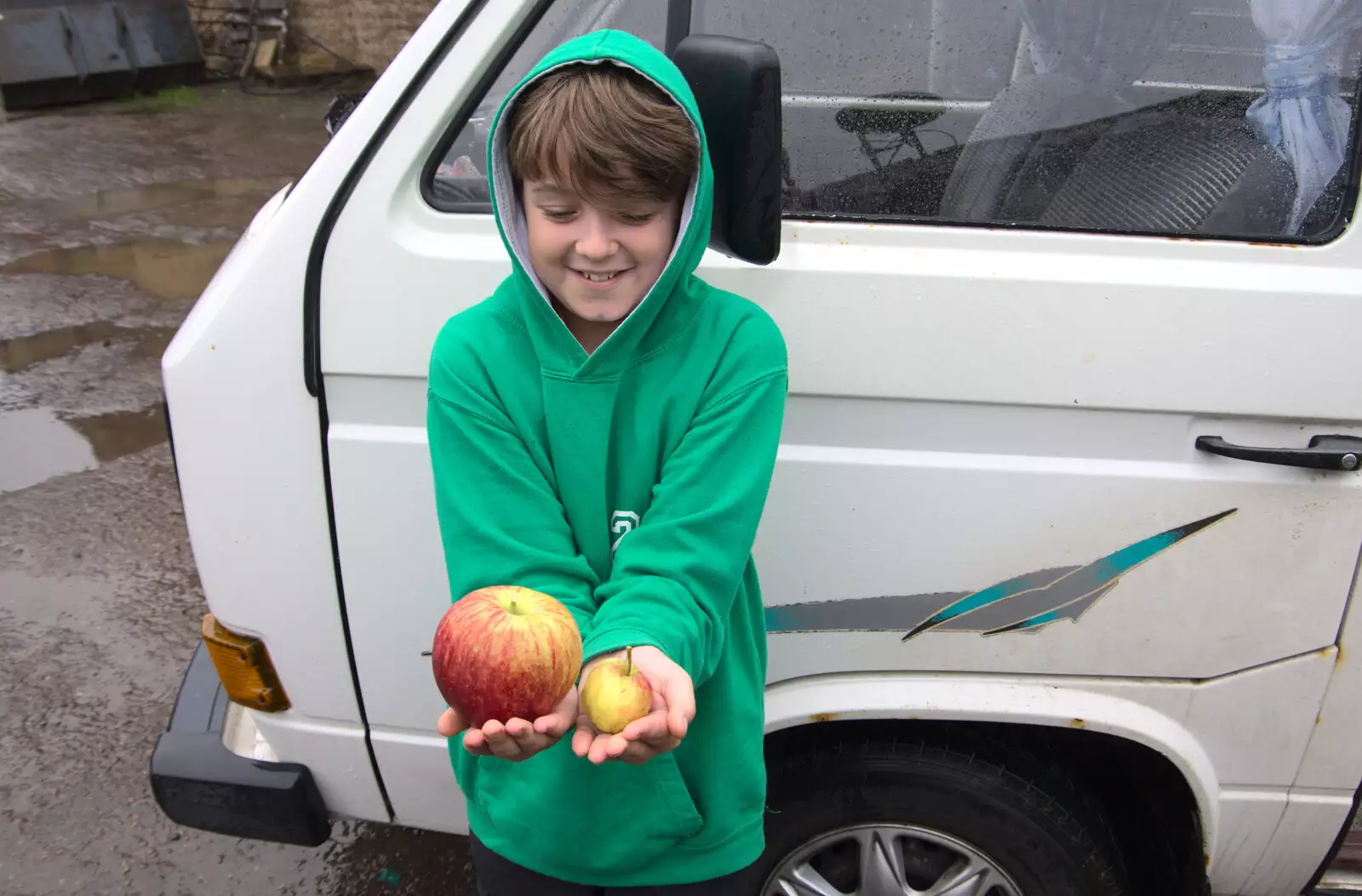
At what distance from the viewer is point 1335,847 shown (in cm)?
204

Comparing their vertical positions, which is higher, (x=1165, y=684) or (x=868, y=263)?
(x=868, y=263)

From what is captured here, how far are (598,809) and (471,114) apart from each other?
1.12m

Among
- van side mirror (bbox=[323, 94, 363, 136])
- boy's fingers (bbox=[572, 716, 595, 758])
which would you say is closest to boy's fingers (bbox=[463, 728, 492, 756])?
boy's fingers (bbox=[572, 716, 595, 758])

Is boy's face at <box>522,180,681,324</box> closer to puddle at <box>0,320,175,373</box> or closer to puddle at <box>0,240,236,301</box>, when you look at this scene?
puddle at <box>0,320,175,373</box>

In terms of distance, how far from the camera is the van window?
1.80 metres


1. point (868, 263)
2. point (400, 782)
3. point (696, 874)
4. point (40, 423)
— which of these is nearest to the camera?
point (696, 874)

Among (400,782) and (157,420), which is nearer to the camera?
(400,782)

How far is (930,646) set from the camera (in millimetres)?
1926

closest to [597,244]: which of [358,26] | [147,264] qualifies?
[147,264]

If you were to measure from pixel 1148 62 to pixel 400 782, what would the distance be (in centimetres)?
193

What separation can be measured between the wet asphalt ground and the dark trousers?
4.26 ft

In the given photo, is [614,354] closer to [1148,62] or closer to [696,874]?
[696,874]

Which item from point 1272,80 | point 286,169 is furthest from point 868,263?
point 286,169

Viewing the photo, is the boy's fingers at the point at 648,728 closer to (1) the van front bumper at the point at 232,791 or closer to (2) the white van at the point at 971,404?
(2) the white van at the point at 971,404
